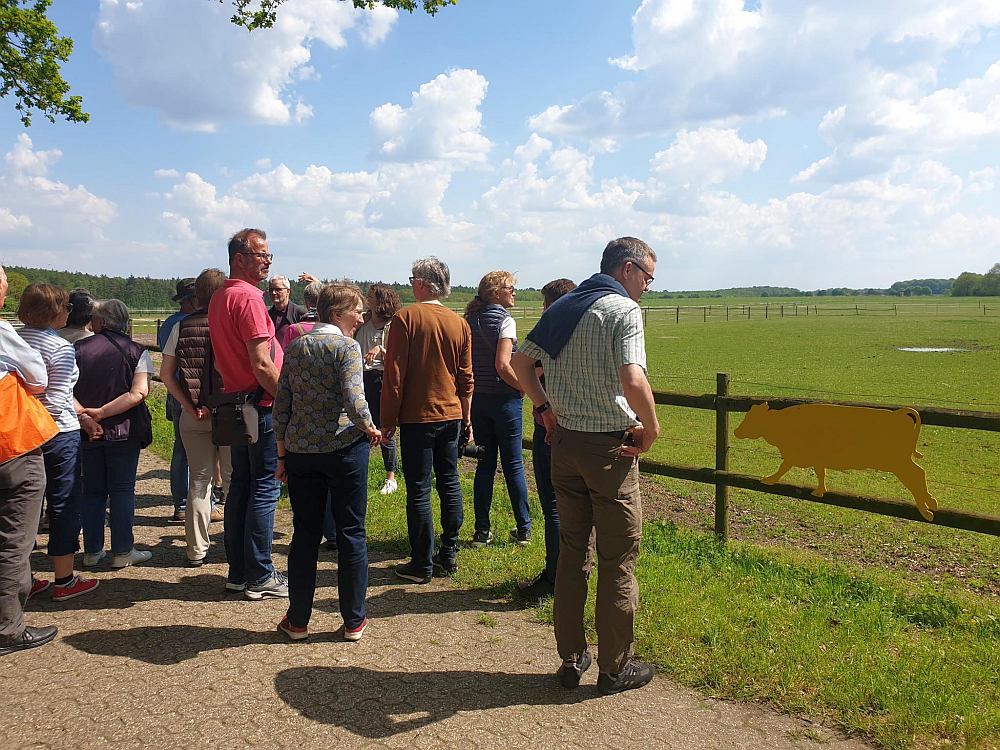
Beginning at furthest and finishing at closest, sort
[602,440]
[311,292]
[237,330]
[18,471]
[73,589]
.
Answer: [311,292]
[73,589]
[237,330]
[18,471]
[602,440]

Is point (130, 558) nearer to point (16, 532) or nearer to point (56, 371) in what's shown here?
point (16, 532)

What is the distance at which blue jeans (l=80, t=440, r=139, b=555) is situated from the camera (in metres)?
4.99

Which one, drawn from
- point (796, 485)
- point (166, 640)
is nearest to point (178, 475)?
point (166, 640)

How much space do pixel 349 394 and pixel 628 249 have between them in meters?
1.60

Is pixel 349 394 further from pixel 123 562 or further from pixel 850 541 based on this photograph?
pixel 850 541

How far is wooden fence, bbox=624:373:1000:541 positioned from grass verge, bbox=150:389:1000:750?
1.60 ft

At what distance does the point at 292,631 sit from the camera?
12.9 ft

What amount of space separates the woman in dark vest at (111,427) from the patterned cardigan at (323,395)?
183 cm

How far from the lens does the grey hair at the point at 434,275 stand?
477 cm

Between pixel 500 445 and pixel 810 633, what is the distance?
2.41 meters

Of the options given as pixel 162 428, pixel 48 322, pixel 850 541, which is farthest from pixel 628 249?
pixel 162 428

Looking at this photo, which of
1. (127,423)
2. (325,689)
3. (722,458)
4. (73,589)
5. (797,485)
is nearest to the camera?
(325,689)


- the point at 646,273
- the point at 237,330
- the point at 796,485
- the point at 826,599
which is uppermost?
the point at 646,273

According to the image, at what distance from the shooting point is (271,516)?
4504 mm
